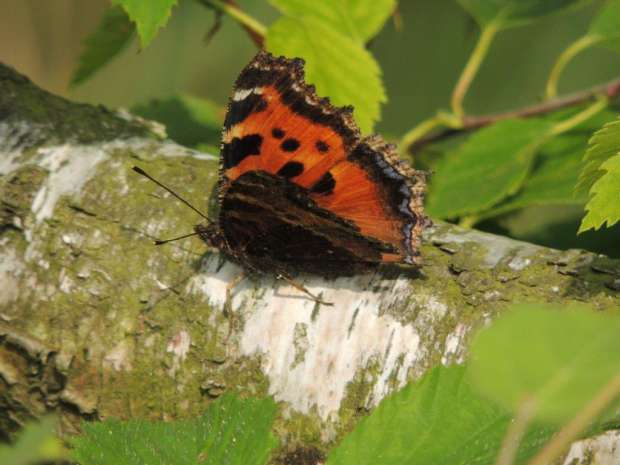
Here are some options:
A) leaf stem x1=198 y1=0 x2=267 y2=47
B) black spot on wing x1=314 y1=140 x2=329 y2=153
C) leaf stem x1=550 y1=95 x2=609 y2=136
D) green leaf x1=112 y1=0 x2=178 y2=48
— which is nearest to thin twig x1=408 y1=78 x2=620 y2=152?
leaf stem x1=550 y1=95 x2=609 y2=136

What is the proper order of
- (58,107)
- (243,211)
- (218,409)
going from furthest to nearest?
(58,107) → (243,211) → (218,409)

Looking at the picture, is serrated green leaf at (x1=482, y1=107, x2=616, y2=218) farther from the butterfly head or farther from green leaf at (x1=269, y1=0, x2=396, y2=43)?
the butterfly head

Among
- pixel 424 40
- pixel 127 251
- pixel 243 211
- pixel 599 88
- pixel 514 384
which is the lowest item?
pixel 514 384

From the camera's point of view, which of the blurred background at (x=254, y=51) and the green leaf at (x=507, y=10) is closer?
the green leaf at (x=507, y=10)

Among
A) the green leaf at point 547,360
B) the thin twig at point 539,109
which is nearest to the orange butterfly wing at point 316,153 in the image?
the thin twig at point 539,109

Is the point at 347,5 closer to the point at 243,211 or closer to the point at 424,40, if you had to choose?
the point at 243,211

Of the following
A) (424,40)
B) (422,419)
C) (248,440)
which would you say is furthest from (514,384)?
(424,40)

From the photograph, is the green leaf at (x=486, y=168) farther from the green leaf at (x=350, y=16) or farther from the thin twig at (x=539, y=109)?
the green leaf at (x=350, y=16)
